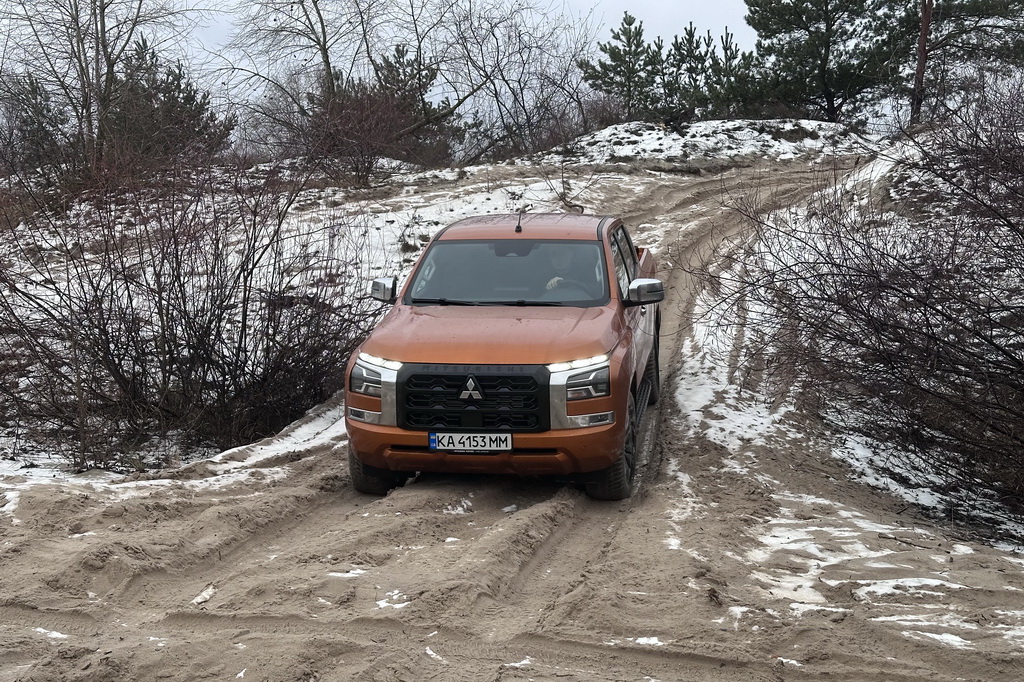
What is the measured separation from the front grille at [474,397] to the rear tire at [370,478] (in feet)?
1.85

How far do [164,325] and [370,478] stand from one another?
3328 mm

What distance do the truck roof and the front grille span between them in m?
1.98

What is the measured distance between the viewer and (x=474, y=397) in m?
6.00

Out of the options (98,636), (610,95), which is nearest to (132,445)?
(98,636)

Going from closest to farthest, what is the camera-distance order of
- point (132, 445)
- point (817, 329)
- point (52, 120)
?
point (817, 329) → point (132, 445) → point (52, 120)

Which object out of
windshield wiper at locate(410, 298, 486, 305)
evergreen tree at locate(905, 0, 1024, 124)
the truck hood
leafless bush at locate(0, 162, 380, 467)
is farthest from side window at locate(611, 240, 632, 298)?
evergreen tree at locate(905, 0, 1024, 124)

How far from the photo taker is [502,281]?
7.29 meters

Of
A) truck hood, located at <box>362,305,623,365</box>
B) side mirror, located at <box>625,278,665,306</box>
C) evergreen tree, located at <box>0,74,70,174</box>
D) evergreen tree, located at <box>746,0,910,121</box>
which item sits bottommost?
truck hood, located at <box>362,305,623,365</box>

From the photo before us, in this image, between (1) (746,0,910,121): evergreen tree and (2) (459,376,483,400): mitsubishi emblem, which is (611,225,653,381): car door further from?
(1) (746,0,910,121): evergreen tree

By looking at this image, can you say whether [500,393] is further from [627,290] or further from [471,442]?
[627,290]

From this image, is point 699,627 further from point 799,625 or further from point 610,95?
point 610,95

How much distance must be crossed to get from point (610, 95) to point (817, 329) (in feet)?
91.3

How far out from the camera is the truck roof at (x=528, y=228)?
7691 millimetres

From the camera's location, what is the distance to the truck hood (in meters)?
6.09
